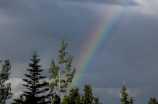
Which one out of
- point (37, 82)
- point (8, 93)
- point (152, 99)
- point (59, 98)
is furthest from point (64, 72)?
point (8, 93)

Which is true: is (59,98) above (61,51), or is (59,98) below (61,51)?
below

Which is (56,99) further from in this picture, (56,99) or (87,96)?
(87,96)

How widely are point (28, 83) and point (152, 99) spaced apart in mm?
52098

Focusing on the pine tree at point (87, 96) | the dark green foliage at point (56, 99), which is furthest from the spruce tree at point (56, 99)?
the pine tree at point (87, 96)

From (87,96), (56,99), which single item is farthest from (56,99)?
(87,96)

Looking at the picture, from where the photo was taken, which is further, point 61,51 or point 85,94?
point 61,51

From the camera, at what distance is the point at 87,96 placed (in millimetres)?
75000

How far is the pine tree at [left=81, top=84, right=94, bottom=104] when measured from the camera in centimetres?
7450

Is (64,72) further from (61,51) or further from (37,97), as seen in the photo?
(37,97)

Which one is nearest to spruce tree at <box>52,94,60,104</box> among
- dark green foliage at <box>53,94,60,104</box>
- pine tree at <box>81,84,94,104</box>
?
dark green foliage at <box>53,94,60,104</box>

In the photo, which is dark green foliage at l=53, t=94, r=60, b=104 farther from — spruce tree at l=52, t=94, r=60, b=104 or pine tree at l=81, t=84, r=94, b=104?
pine tree at l=81, t=84, r=94, b=104

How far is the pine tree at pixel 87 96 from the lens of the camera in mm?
74500

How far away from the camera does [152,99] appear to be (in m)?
101

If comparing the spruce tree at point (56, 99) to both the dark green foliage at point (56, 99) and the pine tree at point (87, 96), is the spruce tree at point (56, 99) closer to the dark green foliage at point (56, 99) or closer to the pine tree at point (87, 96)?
the dark green foliage at point (56, 99)
